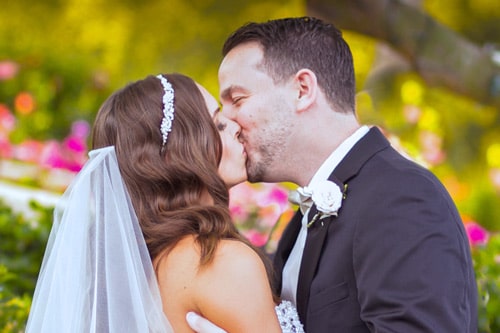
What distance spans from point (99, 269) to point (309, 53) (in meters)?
1.01

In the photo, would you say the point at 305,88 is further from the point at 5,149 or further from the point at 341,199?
the point at 5,149

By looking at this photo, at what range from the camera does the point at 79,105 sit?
7.32 metres

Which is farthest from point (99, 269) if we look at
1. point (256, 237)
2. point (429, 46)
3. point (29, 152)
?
point (29, 152)

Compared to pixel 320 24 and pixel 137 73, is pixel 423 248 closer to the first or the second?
pixel 320 24

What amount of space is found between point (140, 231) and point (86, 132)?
15.0 feet

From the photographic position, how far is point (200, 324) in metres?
2.12

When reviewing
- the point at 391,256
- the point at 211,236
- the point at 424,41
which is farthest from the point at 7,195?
the point at 391,256

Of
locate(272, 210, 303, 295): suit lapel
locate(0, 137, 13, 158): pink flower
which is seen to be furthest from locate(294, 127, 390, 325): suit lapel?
locate(0, 137, 13, 158): pink flower

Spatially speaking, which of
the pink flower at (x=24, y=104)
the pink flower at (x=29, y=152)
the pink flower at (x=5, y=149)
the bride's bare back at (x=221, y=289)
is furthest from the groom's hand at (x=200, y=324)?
the pink flower at (x=24, y=104)

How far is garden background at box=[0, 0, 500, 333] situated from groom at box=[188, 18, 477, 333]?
3.00ft

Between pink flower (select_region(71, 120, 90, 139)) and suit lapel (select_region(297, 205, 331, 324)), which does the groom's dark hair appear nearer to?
suit lapel (select_region(297, 205, 331, 324))

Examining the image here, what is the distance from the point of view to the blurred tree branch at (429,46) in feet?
15.7

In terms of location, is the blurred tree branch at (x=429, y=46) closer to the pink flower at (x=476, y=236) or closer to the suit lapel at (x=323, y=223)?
the pink flower at (x=476, y=236)

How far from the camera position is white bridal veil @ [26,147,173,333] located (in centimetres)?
214
